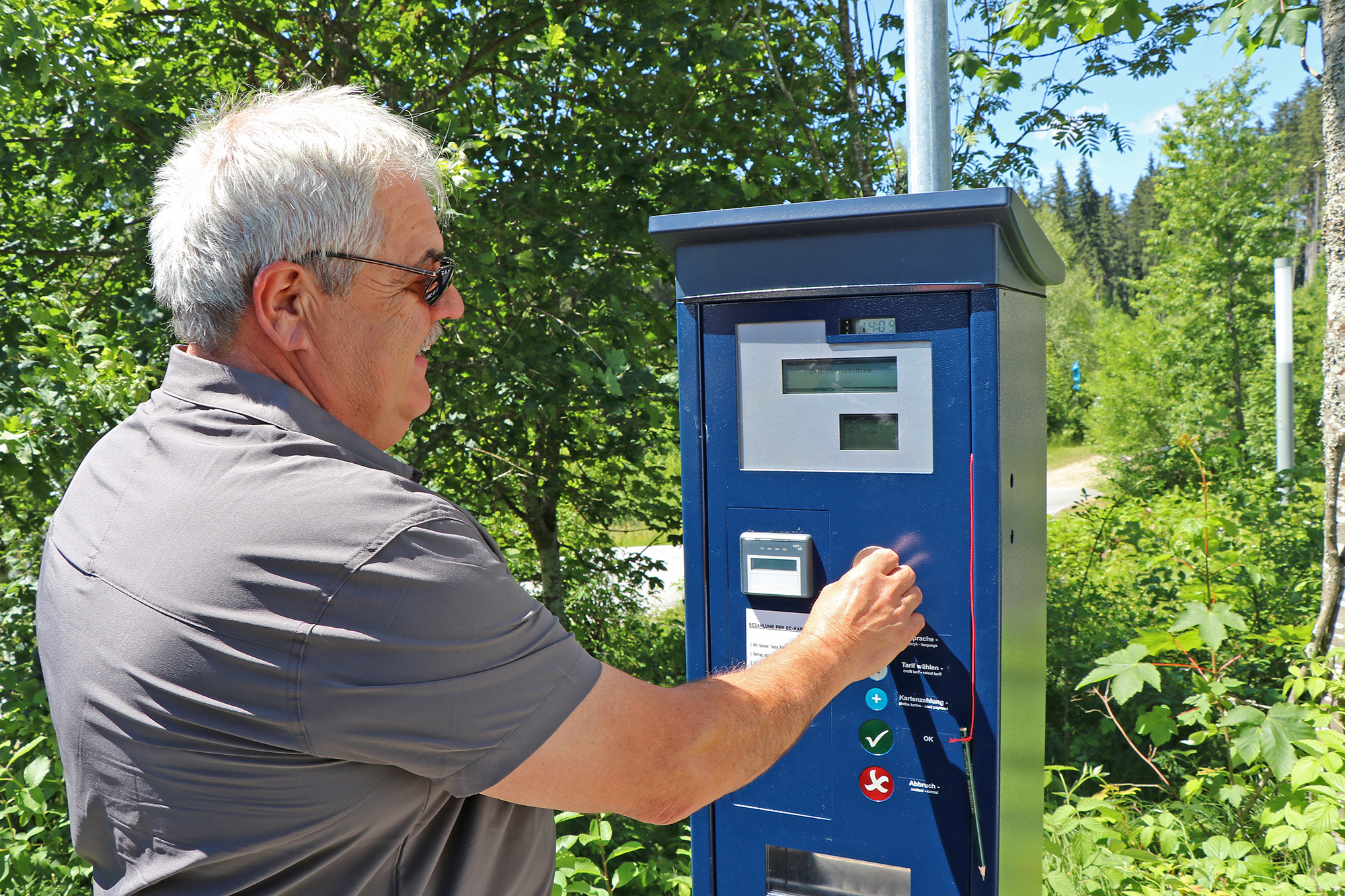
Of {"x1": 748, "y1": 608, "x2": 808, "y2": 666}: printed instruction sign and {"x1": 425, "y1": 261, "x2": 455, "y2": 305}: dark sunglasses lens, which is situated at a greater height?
{"x1": 425, "y1": 261, "x2": 455, "y2": 305}: dark sunglasses lens

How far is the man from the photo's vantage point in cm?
84

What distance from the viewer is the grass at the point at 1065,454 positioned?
88.0ft

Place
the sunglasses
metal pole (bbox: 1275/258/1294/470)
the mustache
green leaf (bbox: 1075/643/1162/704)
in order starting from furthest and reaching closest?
metal pole (bbox: 1275/258/1294/470) < green leaf (bbox: 1075/643/1162/704) < the mustache < the sunglasses

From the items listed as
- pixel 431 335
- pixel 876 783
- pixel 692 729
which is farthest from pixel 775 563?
pixel 431 335

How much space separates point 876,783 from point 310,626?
102 cm

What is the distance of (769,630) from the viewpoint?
5.00ft

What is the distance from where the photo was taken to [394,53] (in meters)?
4.42

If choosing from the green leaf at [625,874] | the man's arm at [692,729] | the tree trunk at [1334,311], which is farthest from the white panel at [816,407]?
the tree trunk at [1334,311]

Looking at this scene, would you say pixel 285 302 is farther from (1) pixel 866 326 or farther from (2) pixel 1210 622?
(2) pixel 1210 622

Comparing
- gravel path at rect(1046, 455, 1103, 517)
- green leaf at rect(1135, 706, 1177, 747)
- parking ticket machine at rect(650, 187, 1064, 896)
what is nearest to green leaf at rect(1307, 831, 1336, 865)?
green leaf at rect(1135, 706, 1177, 747)

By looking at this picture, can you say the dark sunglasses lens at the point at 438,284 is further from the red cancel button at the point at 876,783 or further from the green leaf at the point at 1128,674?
the green leaf at the point at 1128,674

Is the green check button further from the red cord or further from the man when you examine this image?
the man

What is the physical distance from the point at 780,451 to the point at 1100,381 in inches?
652

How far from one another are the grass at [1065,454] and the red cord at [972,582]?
26278 millimetres
